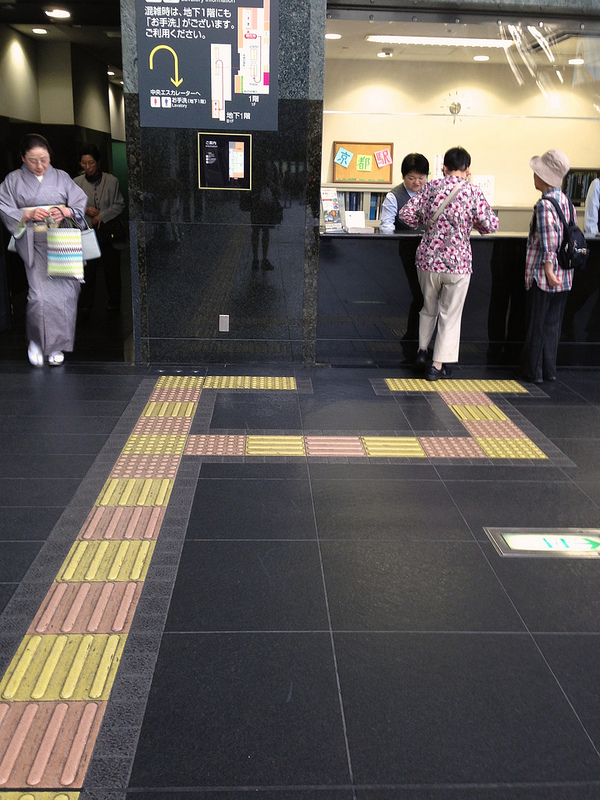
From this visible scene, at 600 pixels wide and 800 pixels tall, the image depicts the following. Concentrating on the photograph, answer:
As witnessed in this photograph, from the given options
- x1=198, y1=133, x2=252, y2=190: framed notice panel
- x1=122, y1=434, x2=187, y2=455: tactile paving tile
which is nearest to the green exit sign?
x1=122, y1=434, x2=187, y2=455: tactile paving tile

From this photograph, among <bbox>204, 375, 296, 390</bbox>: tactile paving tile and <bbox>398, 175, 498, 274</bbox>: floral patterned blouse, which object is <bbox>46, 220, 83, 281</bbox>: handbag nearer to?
<bbox>204, 375, 296, 390</bbox>: tactile paving tile

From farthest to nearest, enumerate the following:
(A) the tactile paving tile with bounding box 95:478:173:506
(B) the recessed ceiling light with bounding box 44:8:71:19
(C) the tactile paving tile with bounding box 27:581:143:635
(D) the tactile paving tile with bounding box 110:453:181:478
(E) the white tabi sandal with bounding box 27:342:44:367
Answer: (B) the recessed ceiling light with bounding box 44:8:71:19, (E) the white tabi sandal with bounding box 27:342:44:367, (D) the tactile paving tile with bounding box 110:453:181:478, (A) the tactile paving tile with bounding box 95:478:173:506, (C) the tactile paving tile with bounding box 27:581:143:635

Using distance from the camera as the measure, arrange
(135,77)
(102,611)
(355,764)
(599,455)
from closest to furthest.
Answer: (355,764)
(102,611)
(599,455)
(135,77)

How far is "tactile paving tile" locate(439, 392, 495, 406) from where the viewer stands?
5.34 metres

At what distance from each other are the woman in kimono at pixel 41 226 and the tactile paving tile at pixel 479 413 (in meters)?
3.09

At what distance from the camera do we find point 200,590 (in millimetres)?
2938

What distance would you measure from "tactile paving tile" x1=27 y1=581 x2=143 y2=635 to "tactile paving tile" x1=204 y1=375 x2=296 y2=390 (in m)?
2.74

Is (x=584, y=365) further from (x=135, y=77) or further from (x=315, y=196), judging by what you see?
(x=135, y=77)

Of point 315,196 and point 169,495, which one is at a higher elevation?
point 315,196

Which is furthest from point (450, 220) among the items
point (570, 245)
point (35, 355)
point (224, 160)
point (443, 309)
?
point (35, 355)

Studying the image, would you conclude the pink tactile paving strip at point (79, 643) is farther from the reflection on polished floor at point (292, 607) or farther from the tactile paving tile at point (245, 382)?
the tactile paving tile at point (245, 382)

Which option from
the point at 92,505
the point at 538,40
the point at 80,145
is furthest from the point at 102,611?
the point at 538,40

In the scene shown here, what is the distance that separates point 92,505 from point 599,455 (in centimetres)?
288

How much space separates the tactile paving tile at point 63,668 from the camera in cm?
235
